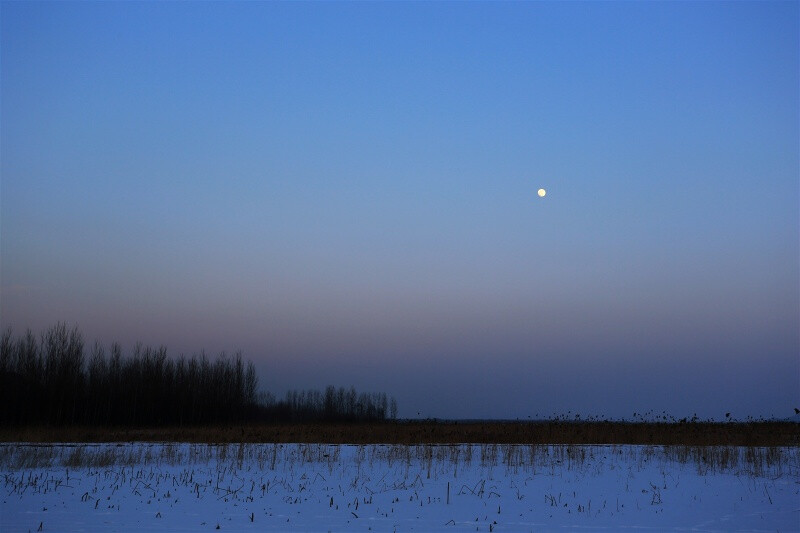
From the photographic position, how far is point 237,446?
18078 millimetres

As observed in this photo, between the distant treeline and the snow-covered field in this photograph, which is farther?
the distant treeline

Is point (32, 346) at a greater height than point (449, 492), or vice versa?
point (32, 346)

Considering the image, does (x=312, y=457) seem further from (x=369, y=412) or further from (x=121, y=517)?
(x=369, y=412)

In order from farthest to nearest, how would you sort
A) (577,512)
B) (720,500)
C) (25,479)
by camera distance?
(25,479), (720,500), (577,512)

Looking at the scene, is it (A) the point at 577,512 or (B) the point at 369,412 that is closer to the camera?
(A) the point at 577,512

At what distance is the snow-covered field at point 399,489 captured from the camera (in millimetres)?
9523

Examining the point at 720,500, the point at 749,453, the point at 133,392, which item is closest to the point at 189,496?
the point at 720,500

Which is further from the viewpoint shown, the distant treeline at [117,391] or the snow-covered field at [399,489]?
the distant treeline at [117,391]

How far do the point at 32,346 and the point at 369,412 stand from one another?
40749 millimetres

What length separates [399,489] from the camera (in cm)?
1227

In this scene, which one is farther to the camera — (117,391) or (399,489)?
(117,391)

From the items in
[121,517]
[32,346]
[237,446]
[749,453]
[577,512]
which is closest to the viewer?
[121,517]

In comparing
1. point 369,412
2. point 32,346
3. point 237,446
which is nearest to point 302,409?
point 369,412

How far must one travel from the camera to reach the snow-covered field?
952 cm
